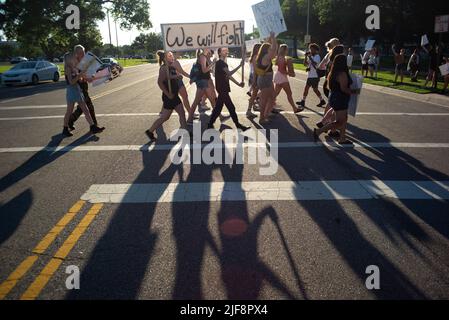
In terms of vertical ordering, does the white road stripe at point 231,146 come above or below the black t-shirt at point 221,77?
below

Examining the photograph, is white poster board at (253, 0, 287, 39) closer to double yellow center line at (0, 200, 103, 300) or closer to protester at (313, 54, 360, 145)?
protester at (313, 54, 360, 145)

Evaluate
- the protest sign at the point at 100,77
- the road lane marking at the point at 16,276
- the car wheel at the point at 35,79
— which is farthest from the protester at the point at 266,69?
the car wheel at the point at 35,79

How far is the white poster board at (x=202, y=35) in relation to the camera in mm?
8258

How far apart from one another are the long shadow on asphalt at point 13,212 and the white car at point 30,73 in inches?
806

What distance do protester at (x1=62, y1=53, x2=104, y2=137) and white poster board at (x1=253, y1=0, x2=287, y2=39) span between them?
4.34m

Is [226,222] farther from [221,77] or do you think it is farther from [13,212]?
[221,77]

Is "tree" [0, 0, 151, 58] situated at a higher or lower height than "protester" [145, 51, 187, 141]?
higher

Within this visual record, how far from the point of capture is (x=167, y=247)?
3.62 metres

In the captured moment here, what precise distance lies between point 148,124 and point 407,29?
1787 inches

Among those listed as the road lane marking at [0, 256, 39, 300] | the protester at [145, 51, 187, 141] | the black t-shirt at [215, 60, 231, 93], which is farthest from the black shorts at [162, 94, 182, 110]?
the road lane marking at [0, 256, 39, 300]

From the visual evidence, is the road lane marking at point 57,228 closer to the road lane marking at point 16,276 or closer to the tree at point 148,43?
the road lane marking at point 16,276

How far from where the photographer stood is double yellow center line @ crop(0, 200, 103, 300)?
3.05 m

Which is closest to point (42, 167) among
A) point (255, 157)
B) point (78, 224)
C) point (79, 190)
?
point (79, 190)
